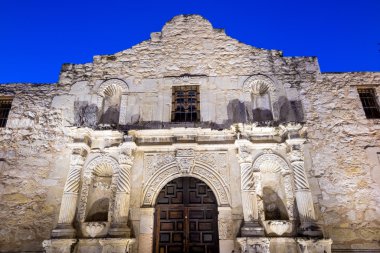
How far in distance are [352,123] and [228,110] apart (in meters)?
3.07

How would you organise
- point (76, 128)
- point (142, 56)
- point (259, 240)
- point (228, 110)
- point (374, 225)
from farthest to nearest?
1. point (142, 56)
2. point (228, 110)
3. point (76, 128)
4. point (374, 225)
5. point (259, 240)

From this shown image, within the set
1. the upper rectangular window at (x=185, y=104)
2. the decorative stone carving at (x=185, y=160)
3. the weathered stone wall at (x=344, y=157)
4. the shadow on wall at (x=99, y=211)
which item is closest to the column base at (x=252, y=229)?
the weathered stone wall at (x=344, y=157)

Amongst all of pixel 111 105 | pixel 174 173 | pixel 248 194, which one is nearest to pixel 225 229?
pixel 248 194

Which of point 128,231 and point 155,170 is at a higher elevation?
point 155,170

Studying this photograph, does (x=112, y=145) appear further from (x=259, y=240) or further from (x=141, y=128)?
(x=259, y=240)

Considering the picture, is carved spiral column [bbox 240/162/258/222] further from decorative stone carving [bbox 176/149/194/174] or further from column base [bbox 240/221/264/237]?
decorative stone carving [bbox 176/149/194/174]

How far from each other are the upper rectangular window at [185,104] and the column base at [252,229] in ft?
9.41

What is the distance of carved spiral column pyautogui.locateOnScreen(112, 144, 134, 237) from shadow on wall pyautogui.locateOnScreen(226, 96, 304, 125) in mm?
2645

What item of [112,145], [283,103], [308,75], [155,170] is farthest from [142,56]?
[308,75]

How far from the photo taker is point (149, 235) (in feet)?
20.8

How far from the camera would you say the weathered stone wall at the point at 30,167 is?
6625 millimetres

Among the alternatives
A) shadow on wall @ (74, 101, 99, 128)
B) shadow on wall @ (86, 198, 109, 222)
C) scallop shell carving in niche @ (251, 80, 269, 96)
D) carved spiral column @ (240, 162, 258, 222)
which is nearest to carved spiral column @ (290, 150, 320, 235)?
carved spiral column @ (240, 162, 258, 222)

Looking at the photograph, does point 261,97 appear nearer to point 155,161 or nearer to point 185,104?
point 185,104

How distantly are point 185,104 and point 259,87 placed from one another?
209cm
